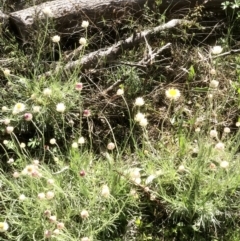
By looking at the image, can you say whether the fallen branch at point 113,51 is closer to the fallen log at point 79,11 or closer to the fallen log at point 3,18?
the fallen log at point 79,11

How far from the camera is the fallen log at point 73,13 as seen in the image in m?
2.82

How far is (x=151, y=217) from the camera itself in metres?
2.43

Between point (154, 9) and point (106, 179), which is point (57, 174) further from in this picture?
point (154, 9)

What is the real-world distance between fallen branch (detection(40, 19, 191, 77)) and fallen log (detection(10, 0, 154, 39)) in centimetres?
19

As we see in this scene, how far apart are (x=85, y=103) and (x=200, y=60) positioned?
787mm

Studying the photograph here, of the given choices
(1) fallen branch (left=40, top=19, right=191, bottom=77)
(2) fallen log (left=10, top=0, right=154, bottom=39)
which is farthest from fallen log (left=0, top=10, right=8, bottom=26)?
(1) fallen branch (left=40, top=19, right=191, bottom=77)

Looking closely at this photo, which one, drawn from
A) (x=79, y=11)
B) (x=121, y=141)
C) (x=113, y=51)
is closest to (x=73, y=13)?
(x=79, y=11)

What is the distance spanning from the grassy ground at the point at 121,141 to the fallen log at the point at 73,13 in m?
0.07

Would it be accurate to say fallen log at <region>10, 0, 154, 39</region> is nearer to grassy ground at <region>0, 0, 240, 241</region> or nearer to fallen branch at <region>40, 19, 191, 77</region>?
grassy ground at <region>0, 0, 240, 241</region>

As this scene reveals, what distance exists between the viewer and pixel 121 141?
8.80 feet

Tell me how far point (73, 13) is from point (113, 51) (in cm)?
36

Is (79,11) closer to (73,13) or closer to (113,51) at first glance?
(73,13)

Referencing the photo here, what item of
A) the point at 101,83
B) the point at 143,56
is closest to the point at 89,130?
the point at 101,83

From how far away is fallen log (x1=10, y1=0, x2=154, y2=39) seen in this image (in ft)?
9.24
